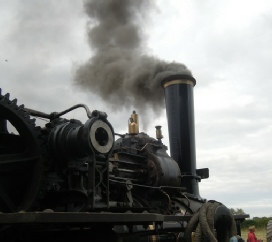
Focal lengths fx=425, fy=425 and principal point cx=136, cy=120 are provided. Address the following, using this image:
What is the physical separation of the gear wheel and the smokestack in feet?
11.8

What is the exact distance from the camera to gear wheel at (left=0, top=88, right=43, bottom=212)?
11.9 feet

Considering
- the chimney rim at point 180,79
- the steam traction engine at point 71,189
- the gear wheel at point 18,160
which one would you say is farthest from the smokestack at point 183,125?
the gear wheel at point 18,160

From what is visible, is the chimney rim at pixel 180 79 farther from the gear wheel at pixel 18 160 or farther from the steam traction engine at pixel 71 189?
the gear wheel at pixel 18 160

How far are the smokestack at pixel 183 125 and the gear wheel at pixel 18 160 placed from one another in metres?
Answer: 3.59

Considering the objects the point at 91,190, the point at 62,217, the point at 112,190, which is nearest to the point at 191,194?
the point at 112,190

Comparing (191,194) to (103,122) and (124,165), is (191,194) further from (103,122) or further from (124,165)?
(103,122)

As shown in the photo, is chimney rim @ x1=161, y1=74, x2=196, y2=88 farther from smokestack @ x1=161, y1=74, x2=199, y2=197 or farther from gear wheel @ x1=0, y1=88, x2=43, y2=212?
gear wheel @ x1=0, y1=88, x2=43, y2=212

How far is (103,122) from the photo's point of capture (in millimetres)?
3846

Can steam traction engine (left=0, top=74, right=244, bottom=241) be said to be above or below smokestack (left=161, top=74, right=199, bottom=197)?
below

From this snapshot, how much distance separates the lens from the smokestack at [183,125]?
7039 mm

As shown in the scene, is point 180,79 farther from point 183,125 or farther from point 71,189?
point 71,189

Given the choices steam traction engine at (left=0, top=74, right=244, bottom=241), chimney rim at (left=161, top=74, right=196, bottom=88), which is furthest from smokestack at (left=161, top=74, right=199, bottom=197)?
steam traction engine at (left=0, top=74, right=244, bottom=241)

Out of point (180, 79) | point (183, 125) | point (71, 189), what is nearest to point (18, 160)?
point (71, 189)

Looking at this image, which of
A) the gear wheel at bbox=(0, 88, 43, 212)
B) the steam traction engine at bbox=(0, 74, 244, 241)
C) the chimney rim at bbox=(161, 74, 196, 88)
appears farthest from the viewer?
the chimney rim at bbox=(161, 74, 196, 88)
